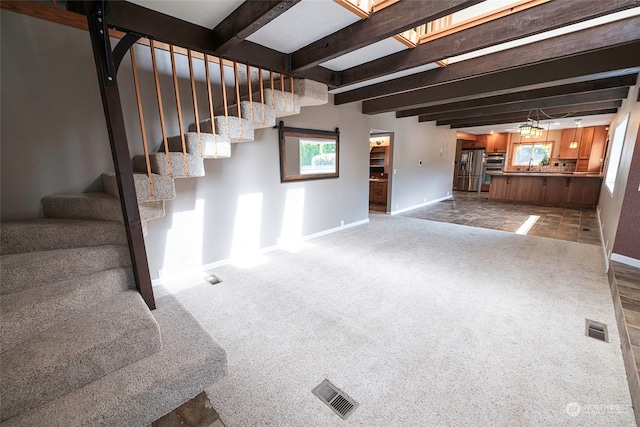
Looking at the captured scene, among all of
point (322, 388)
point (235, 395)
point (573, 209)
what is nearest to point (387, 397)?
point (322, 388)

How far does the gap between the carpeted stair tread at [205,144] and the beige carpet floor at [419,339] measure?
4.78 feet

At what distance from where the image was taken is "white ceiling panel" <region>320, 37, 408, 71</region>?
2627 millimetres

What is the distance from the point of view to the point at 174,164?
2289 millimetres

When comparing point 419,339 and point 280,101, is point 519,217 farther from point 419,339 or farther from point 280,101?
point 280,101

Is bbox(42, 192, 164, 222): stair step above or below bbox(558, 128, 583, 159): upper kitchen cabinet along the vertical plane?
below

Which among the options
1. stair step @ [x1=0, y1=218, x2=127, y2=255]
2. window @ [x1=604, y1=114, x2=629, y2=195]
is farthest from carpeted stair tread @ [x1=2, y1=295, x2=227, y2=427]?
window @ [x1=604, y1=114, x2=629, y2=195]

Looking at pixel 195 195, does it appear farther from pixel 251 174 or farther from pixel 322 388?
pixel 322 388

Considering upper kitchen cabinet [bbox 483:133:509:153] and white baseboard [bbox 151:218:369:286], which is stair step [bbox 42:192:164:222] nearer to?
white baseboard [bbox 151:218:369:286]

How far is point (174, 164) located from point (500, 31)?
313 cm

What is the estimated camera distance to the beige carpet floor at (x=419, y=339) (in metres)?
1.42

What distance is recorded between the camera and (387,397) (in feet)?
4.89

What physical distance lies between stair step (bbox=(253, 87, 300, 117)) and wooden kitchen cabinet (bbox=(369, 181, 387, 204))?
4836mm

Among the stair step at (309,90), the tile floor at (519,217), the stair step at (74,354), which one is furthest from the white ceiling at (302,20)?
the tile floor at (519,217)

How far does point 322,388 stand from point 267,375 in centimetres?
37
